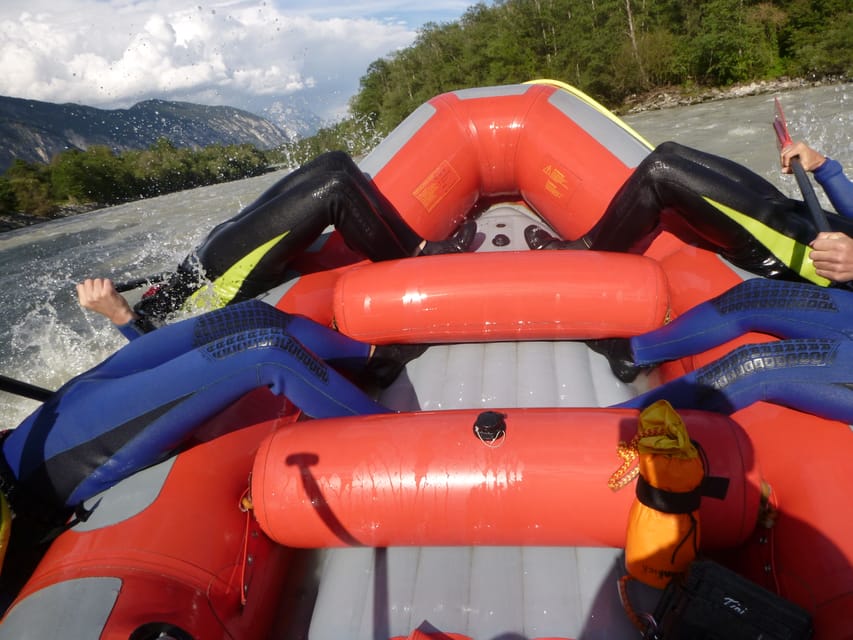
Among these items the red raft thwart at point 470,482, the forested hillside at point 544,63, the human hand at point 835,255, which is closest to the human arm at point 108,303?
the red raft thwart at point 470,482

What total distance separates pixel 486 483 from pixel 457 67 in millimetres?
21226

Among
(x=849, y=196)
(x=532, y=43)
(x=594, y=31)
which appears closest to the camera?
(x=849, y=196)

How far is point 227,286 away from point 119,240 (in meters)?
5.70

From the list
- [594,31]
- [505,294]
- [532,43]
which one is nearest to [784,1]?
[594,31]

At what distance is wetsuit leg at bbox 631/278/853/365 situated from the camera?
1587mm

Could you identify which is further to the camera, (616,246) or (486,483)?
(616,246)

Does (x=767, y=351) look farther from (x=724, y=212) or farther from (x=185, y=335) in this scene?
(x=185, y=335)

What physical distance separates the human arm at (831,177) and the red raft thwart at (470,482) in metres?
1.19

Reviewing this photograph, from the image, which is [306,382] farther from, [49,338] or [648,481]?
[49,338]

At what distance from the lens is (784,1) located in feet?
44.6

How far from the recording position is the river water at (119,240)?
3633 mm

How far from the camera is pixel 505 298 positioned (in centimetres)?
202

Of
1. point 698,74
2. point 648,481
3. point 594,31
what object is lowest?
point 698,74

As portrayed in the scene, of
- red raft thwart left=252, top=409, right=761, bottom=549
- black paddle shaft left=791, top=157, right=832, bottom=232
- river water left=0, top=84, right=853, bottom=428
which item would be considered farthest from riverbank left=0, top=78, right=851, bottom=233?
red raft thwart left=252, top=409, right=761, bottom=549
